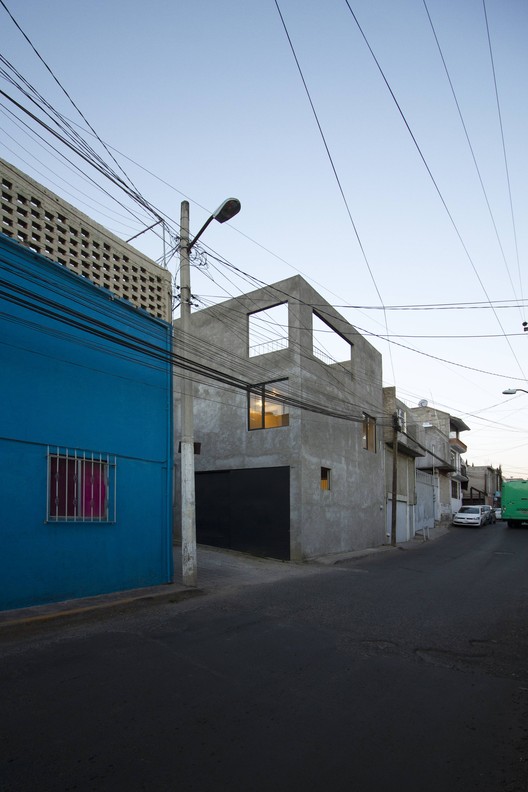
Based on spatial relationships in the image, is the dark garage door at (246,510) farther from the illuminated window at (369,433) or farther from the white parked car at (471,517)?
the white parked car at (471,517)

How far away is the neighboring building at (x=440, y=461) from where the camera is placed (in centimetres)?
3763

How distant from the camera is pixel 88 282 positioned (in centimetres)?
947

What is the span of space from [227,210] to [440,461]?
117 ft

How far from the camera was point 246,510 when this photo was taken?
1759cm

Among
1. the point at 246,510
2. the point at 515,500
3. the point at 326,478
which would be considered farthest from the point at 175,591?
the point at 515,500

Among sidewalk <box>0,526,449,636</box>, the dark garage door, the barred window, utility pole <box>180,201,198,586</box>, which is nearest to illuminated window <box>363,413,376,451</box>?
sidewalk <box>0,526,449,636</box>

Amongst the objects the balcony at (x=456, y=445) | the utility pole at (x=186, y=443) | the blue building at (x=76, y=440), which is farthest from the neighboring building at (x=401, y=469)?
the balcony at (x=456, y=445)

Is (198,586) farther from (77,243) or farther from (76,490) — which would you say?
(77,243)

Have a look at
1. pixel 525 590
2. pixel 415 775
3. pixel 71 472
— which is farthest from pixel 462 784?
pixel 525 590

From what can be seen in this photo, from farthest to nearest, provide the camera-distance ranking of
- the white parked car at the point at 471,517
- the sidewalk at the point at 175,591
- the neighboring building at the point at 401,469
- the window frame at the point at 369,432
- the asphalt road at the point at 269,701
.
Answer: the white parked car at the point at 471,517, the neighboring building at the point at 401,469, the window frame at the point at 369,432, the sidewalk at the point at 175,591, the asphalt road at the point at 269,701

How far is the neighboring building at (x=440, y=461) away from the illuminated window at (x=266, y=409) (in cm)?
1697

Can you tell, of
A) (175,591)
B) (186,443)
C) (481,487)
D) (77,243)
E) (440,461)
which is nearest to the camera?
(77,243)

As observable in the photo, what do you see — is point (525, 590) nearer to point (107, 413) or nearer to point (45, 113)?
point (107, 413)

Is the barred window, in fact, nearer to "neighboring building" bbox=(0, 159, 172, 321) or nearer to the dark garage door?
"neighboring building" bbox=(0, 159, 172, 321)
